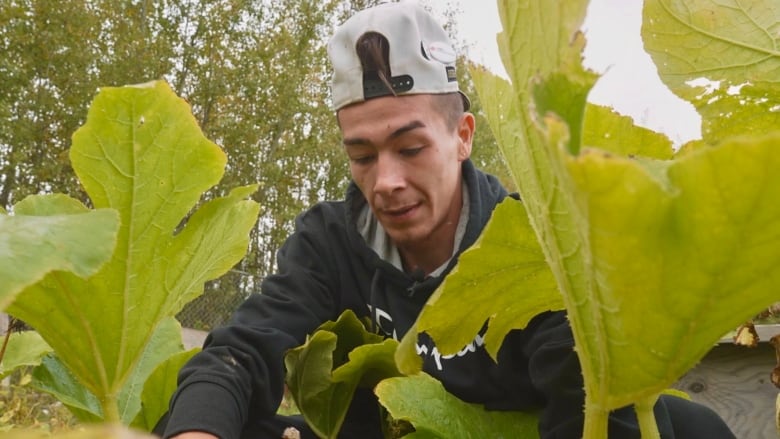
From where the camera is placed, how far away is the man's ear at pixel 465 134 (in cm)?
176

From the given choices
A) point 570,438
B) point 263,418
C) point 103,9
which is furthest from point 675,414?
point 103,9

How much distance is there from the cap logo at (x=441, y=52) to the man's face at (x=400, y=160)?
80mm

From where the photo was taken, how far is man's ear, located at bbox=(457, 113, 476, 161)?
176 centimetres

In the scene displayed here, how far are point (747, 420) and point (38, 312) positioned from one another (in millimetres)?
1641

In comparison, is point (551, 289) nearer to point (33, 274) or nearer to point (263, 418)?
point (33, 274)

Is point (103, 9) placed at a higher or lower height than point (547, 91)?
higher

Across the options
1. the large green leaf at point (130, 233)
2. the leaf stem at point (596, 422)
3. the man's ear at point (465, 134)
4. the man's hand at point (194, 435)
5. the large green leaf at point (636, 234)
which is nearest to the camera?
the large green leaf at point (636, 234)

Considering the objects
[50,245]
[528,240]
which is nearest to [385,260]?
[528,240]

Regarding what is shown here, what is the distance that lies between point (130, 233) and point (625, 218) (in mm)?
598

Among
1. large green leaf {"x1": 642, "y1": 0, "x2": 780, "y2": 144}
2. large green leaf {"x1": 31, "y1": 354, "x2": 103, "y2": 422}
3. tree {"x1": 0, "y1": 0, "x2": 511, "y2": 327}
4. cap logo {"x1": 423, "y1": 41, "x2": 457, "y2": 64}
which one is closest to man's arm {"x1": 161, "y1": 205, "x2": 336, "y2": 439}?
large green leaf {"x1": 31, "y1": 354, "x2": 103, "y2": 422}

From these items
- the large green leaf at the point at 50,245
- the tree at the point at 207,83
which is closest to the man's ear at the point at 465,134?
the large green leaf at the point at 50,245

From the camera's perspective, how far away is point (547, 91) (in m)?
0.45

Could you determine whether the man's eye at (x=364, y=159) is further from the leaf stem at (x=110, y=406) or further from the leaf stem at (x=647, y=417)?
the leaf stem at (x=647, y=417)

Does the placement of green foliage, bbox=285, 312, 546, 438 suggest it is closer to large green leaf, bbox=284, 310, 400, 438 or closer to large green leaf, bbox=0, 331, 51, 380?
large green leaf, bbox=284, 310, 400, 438
